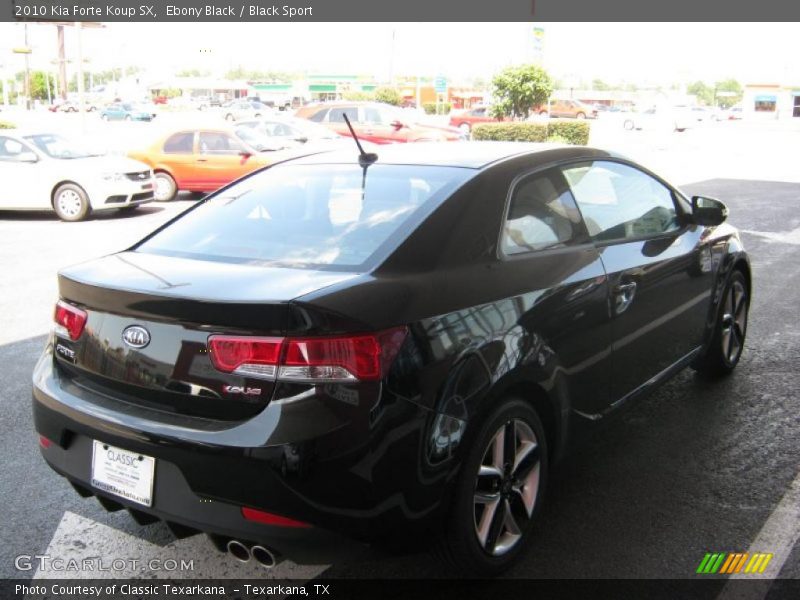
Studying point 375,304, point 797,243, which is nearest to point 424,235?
point 375,304

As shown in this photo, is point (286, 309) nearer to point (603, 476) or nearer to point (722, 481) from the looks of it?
point (603, 476)

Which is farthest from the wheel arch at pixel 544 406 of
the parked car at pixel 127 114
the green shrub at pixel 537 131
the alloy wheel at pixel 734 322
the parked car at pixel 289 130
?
the parked car at pixel 127 114

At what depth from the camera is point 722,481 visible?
3.80m

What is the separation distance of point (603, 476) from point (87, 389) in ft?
7.88

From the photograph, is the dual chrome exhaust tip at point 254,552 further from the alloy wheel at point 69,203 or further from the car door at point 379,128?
the car door at point 379,128

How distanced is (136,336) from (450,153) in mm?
1723

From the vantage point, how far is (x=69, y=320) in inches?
115

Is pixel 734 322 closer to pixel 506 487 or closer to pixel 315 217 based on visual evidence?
pixel 506 487

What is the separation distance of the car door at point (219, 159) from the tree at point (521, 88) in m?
13.3

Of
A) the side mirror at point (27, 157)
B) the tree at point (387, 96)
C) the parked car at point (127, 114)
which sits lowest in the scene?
the side mirror at point (27, 157)

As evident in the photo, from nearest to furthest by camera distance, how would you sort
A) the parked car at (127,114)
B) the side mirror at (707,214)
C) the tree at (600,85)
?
the side mirror at (707,214)
the parked car at (127,114)
the tree at (600,85)

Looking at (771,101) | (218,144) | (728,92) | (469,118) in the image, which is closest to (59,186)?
(218,144)

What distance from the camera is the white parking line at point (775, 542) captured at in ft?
9.70

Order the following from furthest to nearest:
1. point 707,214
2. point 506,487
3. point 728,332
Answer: point 728,332 < point 707,214 < point 506,487
